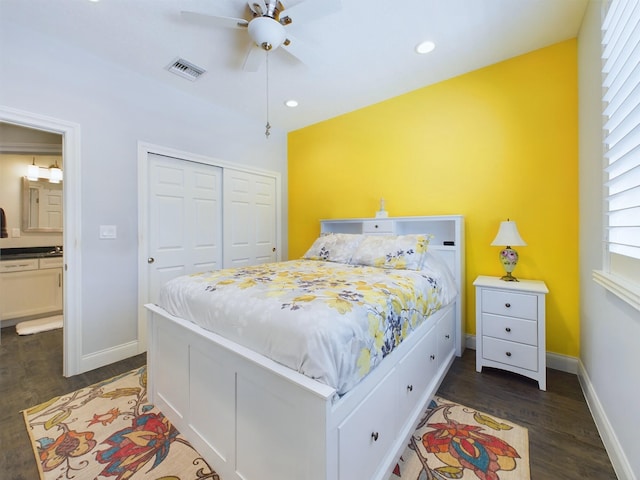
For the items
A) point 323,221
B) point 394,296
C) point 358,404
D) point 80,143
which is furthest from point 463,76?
point 80,143

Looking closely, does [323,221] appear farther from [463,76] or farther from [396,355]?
[396,355]

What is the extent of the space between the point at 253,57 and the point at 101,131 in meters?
1.54

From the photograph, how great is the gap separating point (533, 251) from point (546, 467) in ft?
5.39

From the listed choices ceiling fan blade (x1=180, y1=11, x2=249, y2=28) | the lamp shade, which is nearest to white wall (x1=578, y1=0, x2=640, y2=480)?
→ the lamp shade

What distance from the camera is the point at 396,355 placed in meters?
1.38

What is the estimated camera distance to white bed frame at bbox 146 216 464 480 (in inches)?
37.2

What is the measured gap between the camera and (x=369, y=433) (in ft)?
3.73

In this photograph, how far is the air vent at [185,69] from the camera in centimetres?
248

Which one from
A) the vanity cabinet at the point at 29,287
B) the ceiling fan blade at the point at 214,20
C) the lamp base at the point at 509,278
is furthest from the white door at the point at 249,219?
the lamp base at the point at 509,278

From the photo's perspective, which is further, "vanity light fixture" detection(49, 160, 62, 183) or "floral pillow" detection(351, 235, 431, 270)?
"vanity light fixture" detection(49, 160, 62, 183)

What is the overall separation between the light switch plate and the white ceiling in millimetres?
1515

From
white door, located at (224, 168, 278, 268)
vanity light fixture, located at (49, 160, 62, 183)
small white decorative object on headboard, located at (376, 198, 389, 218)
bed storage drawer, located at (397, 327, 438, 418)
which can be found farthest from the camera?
vanity light fixture, located at (49, 160, 62, 183)

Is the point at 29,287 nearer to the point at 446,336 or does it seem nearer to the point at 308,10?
the point at 308,10

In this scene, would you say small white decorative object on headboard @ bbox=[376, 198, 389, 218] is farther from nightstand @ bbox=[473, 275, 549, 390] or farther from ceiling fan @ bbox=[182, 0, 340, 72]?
ceiling fan @ bbox=[182, 0, 340, 72]
